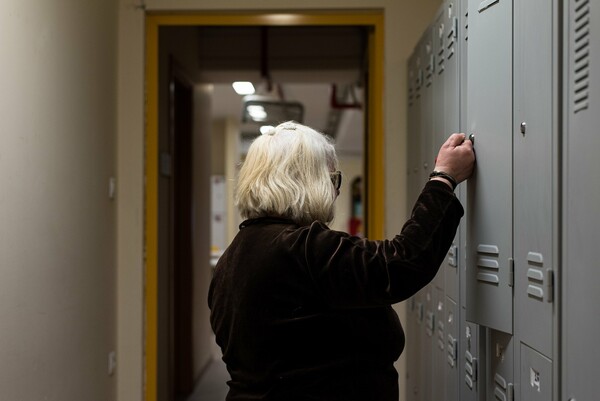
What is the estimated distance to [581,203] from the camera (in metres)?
1.27

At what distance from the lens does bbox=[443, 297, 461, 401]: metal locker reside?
7.27 ft

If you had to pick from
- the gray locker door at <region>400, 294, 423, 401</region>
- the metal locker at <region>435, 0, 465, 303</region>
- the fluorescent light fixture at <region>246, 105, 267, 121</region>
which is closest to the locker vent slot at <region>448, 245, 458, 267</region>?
the metal locker at <region>435, 0, 465, 303</region>

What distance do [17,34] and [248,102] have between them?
5.27 m

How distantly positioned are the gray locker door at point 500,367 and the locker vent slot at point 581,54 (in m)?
0.63

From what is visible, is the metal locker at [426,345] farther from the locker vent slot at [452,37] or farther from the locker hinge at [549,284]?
the locker hinge at [549,284]

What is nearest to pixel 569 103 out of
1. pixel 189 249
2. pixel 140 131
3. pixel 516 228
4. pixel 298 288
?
pixel 516 228

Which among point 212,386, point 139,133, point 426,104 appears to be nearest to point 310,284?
point 426,104

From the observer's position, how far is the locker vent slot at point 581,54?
1262 millimetres

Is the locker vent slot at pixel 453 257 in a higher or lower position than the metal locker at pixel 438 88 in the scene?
lower

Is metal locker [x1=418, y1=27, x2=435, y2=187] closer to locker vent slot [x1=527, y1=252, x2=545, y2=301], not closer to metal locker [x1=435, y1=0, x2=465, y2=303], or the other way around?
A: metal locker [x1=435, y1=0, x2=465, y2=303]

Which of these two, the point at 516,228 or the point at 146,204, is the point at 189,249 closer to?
the point at 146,204

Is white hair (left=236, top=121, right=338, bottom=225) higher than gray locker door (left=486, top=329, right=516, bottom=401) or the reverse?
higher

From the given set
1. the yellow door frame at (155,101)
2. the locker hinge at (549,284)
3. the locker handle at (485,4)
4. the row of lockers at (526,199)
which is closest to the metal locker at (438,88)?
the row of lockers at (526,199)

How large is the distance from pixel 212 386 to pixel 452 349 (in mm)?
3443
